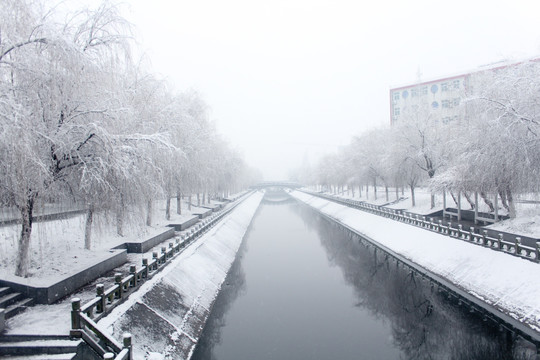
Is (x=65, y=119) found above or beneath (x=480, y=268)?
above

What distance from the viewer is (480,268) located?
56.9ft

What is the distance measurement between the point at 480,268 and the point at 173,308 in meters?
15.1

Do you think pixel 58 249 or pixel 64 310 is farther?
pixel 58 249

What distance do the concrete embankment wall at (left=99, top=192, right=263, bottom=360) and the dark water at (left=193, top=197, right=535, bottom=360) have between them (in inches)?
27.2

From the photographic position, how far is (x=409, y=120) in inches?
1569

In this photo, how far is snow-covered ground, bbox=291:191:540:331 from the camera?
13445 mm

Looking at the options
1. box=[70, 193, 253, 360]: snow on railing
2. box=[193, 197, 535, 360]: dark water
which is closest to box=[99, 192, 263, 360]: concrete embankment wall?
box=[70, 193, 253, 360]: snow on railing

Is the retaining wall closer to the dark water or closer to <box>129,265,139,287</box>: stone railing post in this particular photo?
<box>129,265,139,287</box>: stone railing post

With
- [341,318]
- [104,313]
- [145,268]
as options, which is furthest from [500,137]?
[104,313]

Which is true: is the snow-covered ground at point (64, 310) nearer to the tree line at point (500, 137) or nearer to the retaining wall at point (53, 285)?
the retaining wall at point (53, 285)

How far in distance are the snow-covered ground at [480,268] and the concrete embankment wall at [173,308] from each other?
12.7m

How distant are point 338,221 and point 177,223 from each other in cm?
2630

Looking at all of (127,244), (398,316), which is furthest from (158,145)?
(398,316)

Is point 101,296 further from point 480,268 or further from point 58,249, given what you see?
point 480,268
